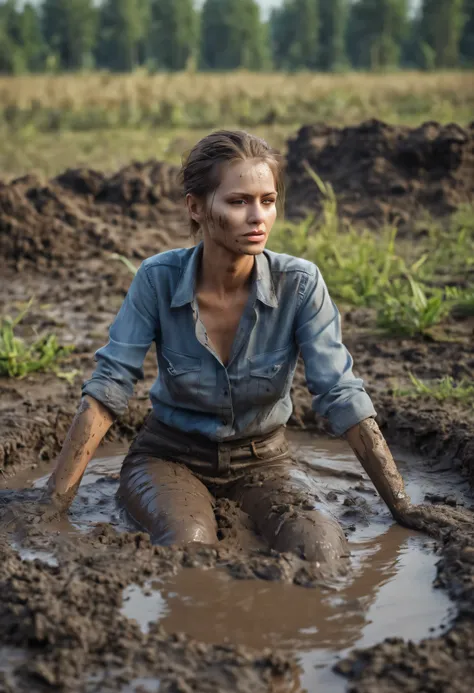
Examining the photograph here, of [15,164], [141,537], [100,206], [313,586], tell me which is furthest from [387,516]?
[15,164]

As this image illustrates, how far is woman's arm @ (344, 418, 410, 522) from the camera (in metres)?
3.24

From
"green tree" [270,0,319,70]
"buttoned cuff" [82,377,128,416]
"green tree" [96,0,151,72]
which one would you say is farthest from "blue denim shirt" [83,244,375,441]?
"green tree" [270,0,319,70]

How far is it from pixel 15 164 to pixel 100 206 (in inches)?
132

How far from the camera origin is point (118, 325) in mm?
3328

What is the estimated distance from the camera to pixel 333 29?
3145 inches

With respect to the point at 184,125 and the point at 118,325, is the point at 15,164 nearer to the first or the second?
the point at 184,125

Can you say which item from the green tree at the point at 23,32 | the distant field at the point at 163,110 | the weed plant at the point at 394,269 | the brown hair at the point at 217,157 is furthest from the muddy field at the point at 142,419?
the green tree at the point at 23,32

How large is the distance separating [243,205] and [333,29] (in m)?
81.5

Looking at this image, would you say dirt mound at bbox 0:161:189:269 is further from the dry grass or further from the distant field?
the dry grass

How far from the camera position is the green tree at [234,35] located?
7594 centimetres

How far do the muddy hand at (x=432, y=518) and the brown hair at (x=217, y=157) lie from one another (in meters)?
1.24

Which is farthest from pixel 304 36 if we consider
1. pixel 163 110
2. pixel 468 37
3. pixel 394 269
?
pixel 394 269

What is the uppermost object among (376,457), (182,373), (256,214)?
(256,214)

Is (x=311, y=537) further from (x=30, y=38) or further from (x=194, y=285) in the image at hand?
(x=30, y=38)
